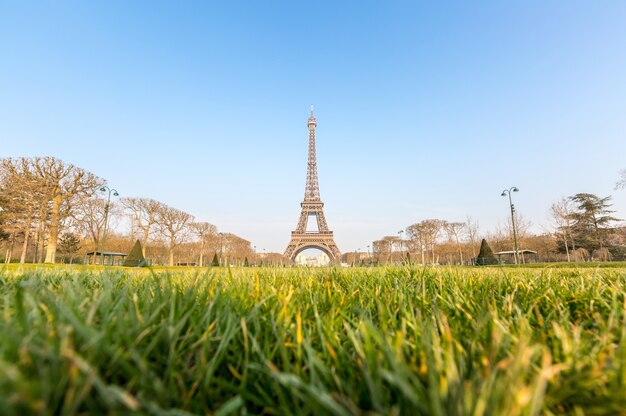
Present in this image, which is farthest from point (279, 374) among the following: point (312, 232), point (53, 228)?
point (312, 232)

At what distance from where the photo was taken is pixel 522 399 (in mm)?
487

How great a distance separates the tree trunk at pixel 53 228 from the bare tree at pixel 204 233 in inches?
641

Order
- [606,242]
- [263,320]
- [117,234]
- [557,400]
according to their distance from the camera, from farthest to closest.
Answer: [117,234], [606,242], [263,320], [557,400]

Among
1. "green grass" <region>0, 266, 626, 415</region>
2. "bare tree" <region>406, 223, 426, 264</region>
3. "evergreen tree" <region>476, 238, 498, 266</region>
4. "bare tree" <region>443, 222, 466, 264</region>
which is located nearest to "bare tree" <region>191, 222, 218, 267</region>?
"bare tree" <region>406, 223, 426, 264</region>

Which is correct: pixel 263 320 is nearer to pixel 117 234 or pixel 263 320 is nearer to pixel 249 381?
pixel 249 381

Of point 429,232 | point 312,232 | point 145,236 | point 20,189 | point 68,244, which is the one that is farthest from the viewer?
point 429,232

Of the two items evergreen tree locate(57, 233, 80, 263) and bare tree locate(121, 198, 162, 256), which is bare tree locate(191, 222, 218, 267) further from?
evergreen tree locate(57, 233, 80, 263)

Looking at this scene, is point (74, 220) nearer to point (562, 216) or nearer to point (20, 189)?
point (20, 189)

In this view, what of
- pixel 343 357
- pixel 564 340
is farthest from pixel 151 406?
pixel 564 340

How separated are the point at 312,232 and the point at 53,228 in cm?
2683

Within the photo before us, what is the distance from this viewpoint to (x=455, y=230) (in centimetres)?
4219

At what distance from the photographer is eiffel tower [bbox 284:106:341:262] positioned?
40750 mm

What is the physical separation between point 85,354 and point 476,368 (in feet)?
3.06

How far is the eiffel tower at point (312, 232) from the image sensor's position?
40.8m
